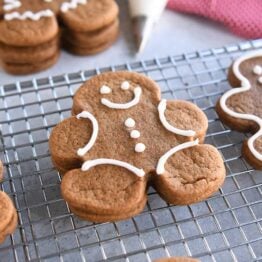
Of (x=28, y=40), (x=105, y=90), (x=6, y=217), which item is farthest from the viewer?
(x=28, y=40)

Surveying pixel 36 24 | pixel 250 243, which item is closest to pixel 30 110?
pixel 36 24

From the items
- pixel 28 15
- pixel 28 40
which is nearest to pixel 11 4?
pixel 28 15

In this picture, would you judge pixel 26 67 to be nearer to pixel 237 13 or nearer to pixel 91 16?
pixel 91 16

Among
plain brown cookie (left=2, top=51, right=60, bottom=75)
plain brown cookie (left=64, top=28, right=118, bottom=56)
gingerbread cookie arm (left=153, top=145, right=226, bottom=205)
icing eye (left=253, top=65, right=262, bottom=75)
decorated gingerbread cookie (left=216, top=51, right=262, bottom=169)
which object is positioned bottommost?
plain brown cookie (left=2, top=51, right=60, bottom=75)

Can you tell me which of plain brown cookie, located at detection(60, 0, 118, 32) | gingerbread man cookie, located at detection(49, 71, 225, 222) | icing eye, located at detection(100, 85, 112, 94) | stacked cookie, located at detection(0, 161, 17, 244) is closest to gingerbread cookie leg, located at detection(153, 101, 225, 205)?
gingerbread man cookie, located at detection(49, 71, 225, 222)

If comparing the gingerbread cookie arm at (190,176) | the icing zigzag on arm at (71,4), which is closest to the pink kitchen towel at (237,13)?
the icing zigzag on arm at (71,4)

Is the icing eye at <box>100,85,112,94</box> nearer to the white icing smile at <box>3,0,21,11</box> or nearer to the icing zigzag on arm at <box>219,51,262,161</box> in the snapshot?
→ the icing zigzag on arm at <box>219,51,262,161</box>

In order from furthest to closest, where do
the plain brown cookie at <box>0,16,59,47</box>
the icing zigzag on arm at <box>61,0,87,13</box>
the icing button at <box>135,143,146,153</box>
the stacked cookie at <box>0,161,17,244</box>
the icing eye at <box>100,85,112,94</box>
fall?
the icing zigzag on arm at <box>61,0,87,13</box> < the plain brown cookie at <box>0,16,59,47</box> < the icing eye at <box>100,85,112,94</box> < the icing button at <box>135,143,146,153</box> < the stacked cookie at <box>0,161,17,244</box>
